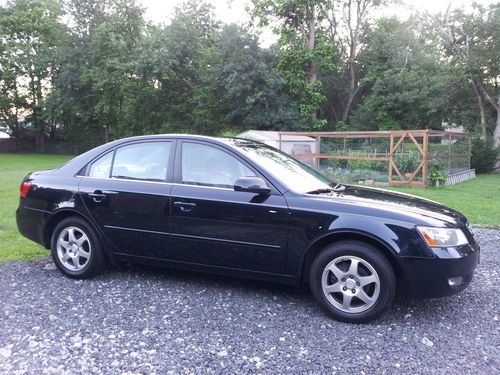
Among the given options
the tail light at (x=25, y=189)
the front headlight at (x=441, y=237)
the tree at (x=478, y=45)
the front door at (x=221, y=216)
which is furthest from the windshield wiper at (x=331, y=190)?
the tree at (x=478, y=45)

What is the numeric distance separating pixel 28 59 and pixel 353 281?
146 feet

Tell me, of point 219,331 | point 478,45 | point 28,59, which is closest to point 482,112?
point 478,45

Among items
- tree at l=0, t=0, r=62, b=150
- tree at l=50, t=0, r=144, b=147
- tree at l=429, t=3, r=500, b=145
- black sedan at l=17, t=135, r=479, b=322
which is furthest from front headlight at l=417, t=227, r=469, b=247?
tree at l=0, t=0, r=62, b=150

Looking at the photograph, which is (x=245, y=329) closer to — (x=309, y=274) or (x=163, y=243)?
(x=309, y=274)

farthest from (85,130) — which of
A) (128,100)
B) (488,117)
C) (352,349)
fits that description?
(352,349)

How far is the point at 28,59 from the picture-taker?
1624 inches

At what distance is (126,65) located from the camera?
105 feet

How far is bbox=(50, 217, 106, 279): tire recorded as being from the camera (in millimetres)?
4762

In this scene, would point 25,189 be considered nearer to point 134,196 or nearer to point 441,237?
point 134,196

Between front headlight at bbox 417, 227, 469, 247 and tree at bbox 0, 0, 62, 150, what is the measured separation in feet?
135

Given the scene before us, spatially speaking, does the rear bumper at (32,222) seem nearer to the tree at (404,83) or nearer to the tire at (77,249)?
the tire at (77,249)

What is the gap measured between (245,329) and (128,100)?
3289 cm

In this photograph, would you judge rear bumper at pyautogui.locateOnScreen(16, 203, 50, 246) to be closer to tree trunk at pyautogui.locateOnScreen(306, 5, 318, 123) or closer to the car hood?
the car hood

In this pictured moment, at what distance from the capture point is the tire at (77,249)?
4.76 metres
